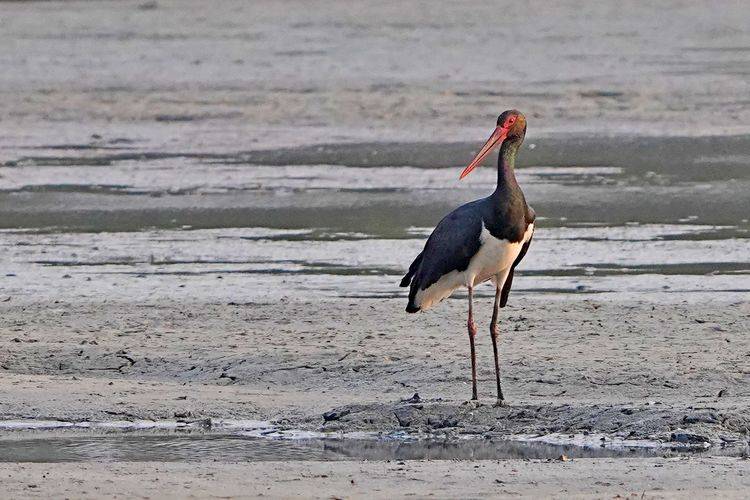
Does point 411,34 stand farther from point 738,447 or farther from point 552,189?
point 738,447

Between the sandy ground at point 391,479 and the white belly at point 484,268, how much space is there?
1536 mm

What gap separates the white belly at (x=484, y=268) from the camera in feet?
30.5

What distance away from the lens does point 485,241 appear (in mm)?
9273

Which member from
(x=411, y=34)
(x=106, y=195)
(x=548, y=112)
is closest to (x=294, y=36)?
(x=411, y=34)

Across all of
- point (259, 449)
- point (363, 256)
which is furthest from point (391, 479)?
point (363, 256)

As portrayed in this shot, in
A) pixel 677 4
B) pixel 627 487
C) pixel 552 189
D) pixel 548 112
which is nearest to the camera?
pixel 627 487

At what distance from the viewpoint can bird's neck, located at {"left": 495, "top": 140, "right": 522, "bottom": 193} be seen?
369 inches

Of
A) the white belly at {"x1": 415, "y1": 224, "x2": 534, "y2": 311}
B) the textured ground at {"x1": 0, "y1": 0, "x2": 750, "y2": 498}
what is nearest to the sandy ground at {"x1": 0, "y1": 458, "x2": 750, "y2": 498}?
the textured ground at {"x1": 0, "y1": 0, "x2": 750, "y2": 498}

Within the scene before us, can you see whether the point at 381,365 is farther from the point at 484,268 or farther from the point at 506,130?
the point at 506,130

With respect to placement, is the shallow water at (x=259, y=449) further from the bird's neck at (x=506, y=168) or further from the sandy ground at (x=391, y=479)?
the bird's neck at (x=506, y=168)

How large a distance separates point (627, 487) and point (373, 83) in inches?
747

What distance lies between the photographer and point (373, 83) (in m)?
26.2

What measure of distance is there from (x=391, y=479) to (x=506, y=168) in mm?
2358

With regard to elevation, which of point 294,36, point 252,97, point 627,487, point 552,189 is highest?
point 294,36
